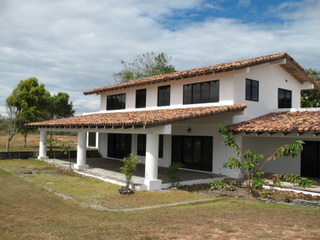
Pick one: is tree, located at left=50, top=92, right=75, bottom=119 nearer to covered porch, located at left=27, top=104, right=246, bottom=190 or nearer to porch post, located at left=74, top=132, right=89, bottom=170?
covered porch, located at left=27, top=104, right=246, bottom=190

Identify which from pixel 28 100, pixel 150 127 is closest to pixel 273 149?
pixel 150 127

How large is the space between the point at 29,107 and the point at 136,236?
26.8 m

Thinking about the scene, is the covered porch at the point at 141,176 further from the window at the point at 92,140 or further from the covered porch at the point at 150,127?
the window at the point at 92,140

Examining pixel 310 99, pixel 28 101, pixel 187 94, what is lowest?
pixel 187 94

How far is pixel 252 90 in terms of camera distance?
55.0 feet

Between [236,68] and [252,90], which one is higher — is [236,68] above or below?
above

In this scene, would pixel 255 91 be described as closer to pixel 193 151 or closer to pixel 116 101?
pixel 193 151

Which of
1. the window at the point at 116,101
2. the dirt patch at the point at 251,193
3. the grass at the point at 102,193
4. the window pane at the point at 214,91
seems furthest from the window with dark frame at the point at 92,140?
the dirt patch at the point at 251,193

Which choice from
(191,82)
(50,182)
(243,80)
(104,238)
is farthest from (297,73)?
(104,238)

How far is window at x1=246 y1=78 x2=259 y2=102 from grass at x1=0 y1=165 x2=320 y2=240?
748 centimetres

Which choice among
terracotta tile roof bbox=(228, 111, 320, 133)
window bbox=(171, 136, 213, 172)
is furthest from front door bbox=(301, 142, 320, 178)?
window bbox=(171, 136, 213, 172)

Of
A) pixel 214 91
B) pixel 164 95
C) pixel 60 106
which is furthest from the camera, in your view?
pixel 60 106

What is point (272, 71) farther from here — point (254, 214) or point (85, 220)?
point (85, 220)

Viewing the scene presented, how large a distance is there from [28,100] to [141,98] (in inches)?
573
